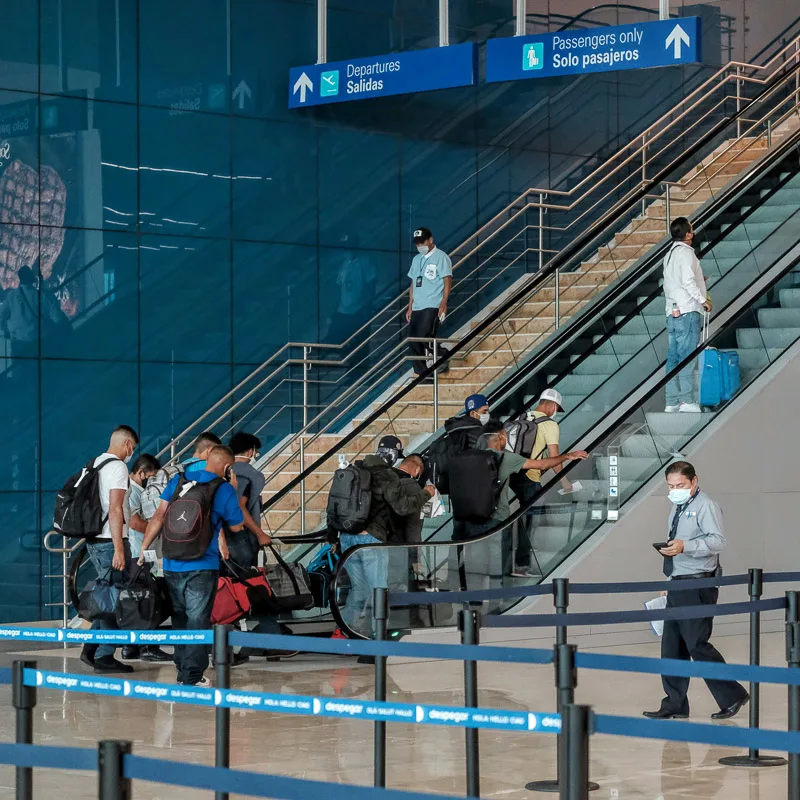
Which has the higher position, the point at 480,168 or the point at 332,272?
the point at 480,168

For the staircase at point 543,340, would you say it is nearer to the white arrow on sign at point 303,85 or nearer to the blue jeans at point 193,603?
the white arrow on sign at point 303,85

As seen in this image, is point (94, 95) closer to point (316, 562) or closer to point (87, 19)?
point (87, 19)

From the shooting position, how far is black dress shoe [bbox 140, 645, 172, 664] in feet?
41.7

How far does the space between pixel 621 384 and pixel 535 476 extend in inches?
67.0

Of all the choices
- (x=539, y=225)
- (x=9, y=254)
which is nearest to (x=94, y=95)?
(x=9, y=254)

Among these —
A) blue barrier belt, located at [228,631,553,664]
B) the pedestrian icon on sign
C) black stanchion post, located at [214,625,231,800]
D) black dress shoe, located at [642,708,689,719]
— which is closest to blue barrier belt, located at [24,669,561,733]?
black stanchion post, located at [214,625,231,800]

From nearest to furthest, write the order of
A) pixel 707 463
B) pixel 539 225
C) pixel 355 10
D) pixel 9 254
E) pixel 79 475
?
pixel 79 475 → pixel 707 463 → pixel 9 254 → pixel 355 10 → pixel 539 225

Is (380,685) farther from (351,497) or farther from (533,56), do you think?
(533,56)

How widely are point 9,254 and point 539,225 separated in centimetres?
734

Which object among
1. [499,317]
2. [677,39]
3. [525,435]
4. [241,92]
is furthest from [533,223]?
[525,435]

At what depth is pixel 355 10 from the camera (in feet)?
63.5

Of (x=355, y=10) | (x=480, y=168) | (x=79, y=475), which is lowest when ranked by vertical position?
(x=79, y=475)

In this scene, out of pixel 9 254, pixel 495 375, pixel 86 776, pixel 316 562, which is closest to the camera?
pixel 86 776

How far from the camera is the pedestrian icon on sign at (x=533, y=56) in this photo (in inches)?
664
